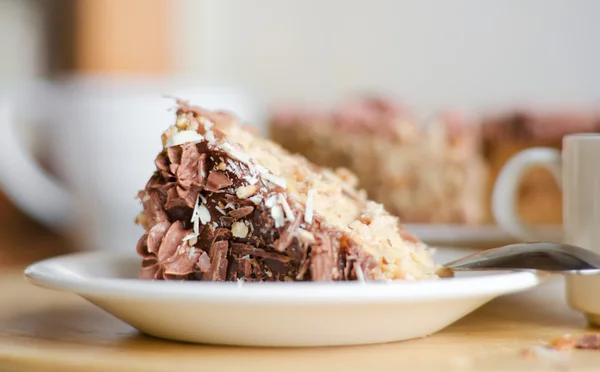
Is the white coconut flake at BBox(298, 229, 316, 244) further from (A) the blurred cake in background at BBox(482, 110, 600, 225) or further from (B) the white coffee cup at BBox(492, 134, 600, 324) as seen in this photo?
(A) the blurred cake in background at BBox(482, 110, 600, 225)

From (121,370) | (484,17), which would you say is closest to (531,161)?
(121,370)

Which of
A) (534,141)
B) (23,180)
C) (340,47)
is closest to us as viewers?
(23,180)

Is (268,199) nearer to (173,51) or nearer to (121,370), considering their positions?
(121,370)

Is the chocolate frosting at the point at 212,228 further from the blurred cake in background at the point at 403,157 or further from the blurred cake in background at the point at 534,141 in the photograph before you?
the blurred cake in background at the point at 534,141

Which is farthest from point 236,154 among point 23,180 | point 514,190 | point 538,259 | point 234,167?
point 23,180

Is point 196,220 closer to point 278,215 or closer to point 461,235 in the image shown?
point 278,215

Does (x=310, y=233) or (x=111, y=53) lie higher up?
(x=111, y=53)
